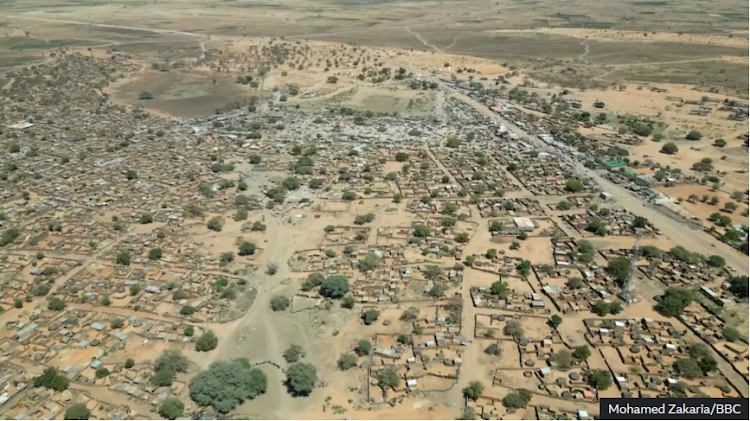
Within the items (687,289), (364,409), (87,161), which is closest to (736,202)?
(687,289)

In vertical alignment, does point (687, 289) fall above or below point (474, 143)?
below

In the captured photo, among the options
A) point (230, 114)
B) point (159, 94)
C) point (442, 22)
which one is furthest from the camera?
point (442, 22)

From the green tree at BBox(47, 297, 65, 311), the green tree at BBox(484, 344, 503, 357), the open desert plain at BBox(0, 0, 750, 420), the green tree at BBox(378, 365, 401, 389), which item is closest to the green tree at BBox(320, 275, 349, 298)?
the open desert plain at BBox(0, 0, 750, 420)

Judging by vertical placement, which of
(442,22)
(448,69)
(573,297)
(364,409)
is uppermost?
(442,22)

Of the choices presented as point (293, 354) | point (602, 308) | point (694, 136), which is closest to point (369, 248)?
point (293, 354)

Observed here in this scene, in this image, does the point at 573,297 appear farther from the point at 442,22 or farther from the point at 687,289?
the point at 442,22

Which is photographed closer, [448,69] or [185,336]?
[185,336]

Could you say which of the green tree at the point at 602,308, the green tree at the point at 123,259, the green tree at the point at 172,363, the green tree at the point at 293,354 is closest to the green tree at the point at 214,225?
the green tree at the point at 123,259
